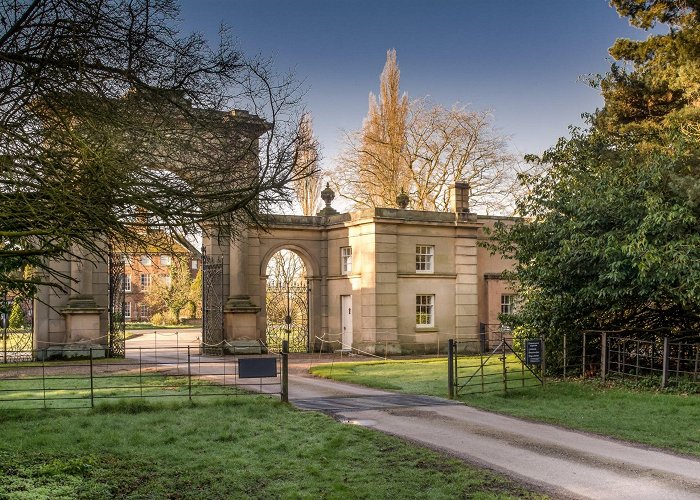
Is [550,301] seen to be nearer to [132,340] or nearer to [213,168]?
[213,168]

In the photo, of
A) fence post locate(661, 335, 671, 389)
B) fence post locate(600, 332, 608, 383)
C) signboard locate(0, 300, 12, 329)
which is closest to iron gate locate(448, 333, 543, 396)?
fence post locate(600, 332, 608, 383)

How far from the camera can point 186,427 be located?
41.4ft

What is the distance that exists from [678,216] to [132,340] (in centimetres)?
3198

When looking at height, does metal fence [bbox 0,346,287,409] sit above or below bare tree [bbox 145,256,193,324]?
below

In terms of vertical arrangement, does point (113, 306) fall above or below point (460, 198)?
below

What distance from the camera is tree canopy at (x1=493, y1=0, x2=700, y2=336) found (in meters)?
18.0

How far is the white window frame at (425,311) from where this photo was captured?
30.9 meters

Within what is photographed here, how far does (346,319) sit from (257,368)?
1596 centimetres

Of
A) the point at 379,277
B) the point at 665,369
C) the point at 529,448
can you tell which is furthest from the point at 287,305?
the point at 529,448

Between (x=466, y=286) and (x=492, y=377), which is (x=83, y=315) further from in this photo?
(x=466, y=286)

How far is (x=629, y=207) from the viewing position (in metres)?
19.2

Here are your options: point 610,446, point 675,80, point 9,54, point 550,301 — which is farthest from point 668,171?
point 9,54

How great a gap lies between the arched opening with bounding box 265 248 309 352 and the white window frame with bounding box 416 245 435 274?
15.9 feet

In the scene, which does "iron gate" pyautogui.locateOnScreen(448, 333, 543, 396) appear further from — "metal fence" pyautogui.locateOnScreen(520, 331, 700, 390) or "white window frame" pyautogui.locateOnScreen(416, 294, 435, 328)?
"white window frame" pyautogui.locateOnScreen(416, 294, 435, 328)
